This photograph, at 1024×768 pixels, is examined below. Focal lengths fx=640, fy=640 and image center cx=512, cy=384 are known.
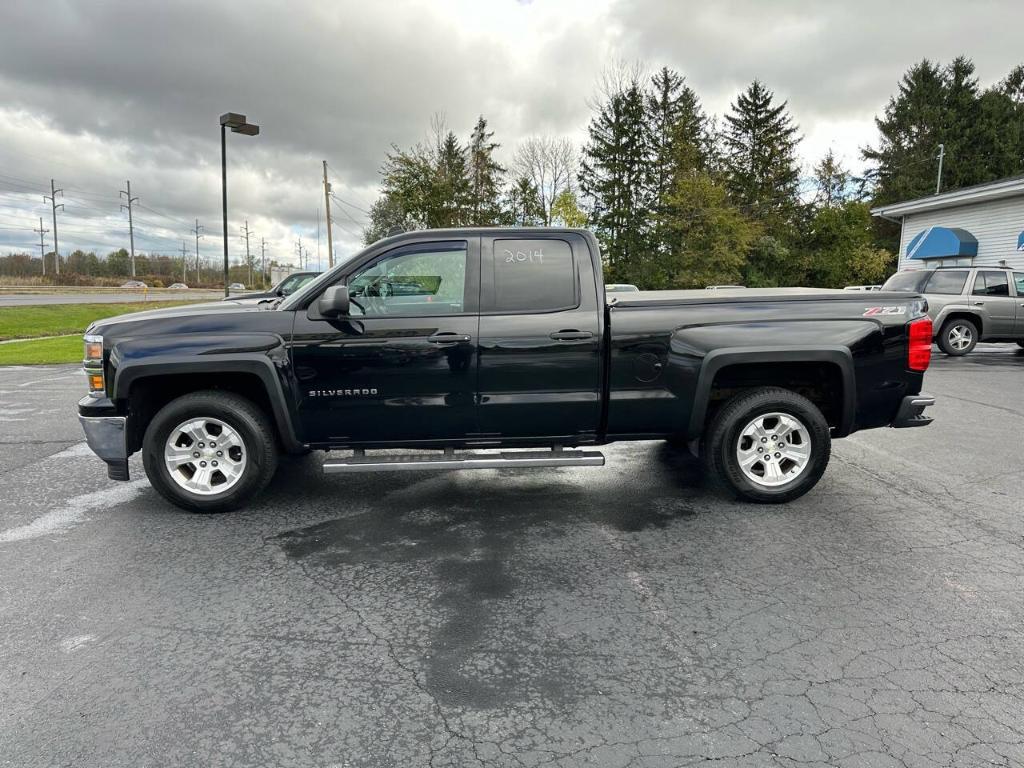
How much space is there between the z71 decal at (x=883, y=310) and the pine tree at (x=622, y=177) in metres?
33.3

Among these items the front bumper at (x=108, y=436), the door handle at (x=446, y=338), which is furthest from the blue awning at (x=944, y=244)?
the front bumper at (x=108, y=436)

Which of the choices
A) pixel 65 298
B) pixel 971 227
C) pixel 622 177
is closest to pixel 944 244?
pixel 971 227

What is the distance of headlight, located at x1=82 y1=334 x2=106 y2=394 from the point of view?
4.47 meters

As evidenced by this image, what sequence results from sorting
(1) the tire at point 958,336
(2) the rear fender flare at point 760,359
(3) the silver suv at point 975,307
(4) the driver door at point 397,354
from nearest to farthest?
(4) the driver door at point 397,354
(2) the rear fender flare at point 760,359
(3) the silver suv at point 975,307
(1) the tire at point 958,336

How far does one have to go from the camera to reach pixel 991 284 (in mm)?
13719

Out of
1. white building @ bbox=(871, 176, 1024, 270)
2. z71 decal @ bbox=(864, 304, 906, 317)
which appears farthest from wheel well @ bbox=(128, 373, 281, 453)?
white building @ bbox=(871, 176, 1024, 270)

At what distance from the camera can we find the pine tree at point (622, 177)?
3781cm

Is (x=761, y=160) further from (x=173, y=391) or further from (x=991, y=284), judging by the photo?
(x=173, y=391)

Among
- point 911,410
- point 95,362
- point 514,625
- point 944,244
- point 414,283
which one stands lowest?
point 514,625

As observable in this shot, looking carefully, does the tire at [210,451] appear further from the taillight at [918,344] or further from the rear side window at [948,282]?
the rear side window at [948,282]

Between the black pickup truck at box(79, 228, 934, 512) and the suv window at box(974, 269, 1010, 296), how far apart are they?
11.5 metres

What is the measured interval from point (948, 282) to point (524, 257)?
13228 mm

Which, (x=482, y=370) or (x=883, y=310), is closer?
(x=482, y=370)

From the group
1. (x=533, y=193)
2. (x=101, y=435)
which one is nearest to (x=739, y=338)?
(x=101, y=435)
